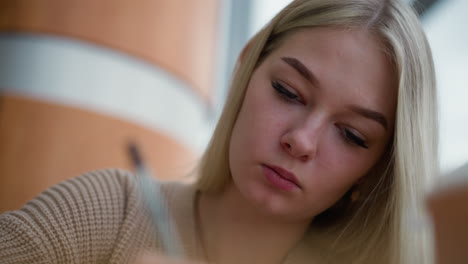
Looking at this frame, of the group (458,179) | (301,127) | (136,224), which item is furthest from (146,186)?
(458,179)

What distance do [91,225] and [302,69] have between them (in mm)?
275

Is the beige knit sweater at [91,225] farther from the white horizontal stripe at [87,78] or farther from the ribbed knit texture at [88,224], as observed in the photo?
the white horizontal stripe at [87,78]

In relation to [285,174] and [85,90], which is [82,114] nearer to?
[85,90]

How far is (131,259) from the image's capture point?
59 cm

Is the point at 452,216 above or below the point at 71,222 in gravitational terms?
above

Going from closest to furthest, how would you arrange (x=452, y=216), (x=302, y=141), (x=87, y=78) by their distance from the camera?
(x=452, y=216) → (x=302, y=141) → (x=87, y=78)

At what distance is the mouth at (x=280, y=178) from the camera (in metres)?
0.57

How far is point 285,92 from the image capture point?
597mm

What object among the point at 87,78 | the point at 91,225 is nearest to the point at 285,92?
the point at 91,225

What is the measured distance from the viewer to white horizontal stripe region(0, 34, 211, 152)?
50.5 inches

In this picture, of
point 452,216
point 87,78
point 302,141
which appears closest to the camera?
point 452,216

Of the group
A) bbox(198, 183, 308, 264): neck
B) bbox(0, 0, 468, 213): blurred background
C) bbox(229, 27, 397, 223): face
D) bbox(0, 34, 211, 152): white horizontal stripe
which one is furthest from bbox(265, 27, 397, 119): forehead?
bbox(0, 34, 211, 152): white horizontal stripe

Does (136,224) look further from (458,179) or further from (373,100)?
(458,179)

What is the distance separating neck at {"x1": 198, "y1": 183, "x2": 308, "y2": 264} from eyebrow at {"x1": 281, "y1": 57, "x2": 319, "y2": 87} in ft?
0.52
